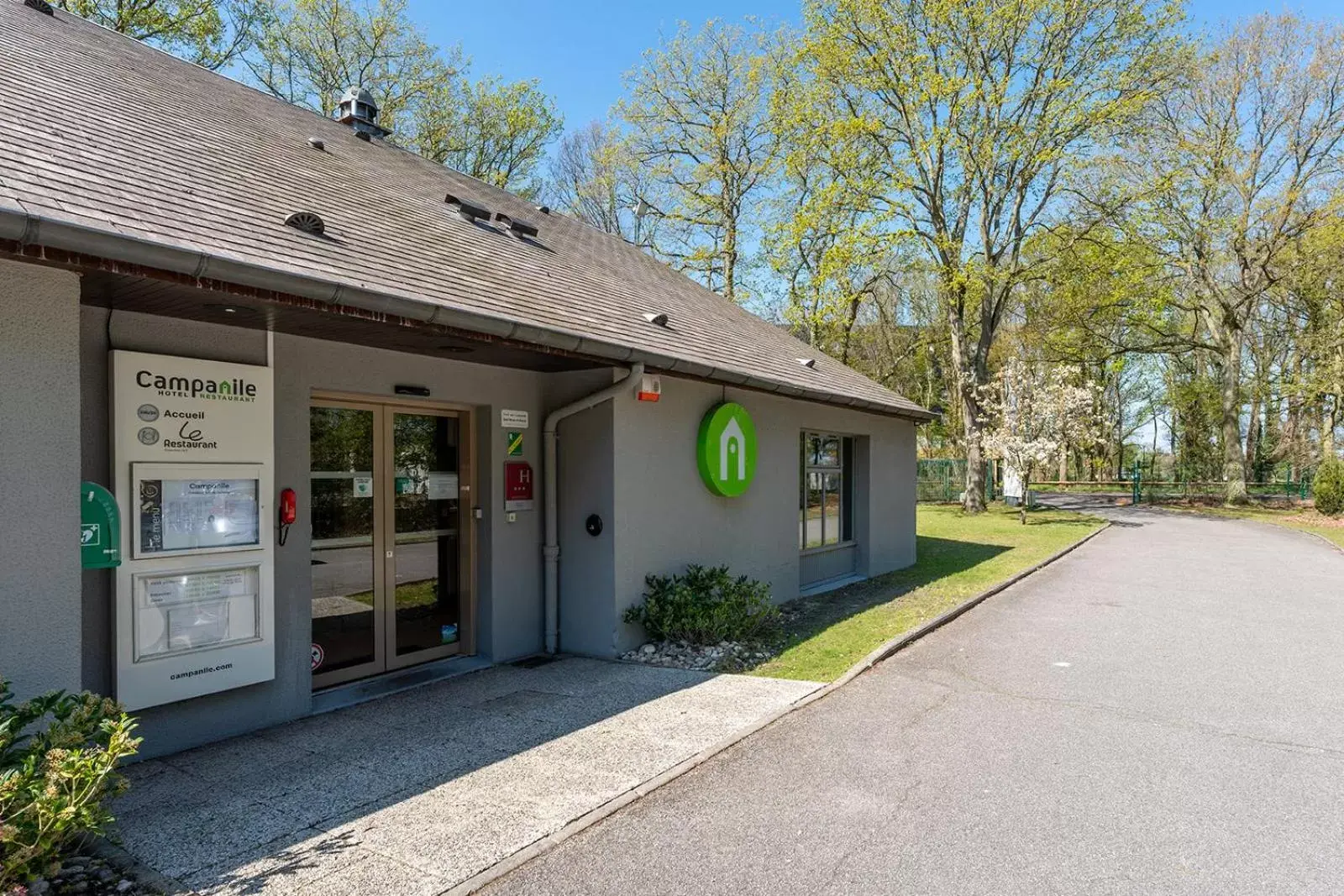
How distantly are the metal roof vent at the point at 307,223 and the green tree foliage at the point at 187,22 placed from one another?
14975 millimetres

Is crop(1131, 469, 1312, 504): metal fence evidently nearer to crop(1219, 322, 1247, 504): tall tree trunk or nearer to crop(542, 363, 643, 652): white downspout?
crop(1219, 322, 1247, 504): tall tree trunk

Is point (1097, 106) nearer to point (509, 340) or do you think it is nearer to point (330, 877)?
point (509, 340)

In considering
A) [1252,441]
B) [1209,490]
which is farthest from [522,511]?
[1252,441]

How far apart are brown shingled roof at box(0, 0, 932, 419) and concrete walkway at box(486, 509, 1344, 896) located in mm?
3324

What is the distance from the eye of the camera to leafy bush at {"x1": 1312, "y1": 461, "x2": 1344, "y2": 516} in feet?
71.2

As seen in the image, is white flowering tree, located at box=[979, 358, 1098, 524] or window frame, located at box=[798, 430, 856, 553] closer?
window frame, located at box=[798, 430, 856, 553]

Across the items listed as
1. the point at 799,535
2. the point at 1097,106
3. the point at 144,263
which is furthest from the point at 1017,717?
the point at 1097,106

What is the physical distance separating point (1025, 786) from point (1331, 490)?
24.4 meters

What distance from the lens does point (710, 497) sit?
8.31 metres

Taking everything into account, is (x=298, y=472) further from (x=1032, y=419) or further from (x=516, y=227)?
(x=1032, y=419)

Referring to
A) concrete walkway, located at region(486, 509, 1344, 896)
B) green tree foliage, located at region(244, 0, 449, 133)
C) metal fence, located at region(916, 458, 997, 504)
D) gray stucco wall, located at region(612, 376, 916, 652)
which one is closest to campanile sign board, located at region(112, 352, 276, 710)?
concrete walkway, located at region(486, 509, 1344, 896)

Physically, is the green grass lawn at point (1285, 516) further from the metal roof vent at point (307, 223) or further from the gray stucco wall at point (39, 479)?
the gray stucco wall at point (39, 479)

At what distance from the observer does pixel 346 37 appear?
21922 millimetres

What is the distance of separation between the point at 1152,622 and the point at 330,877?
8789mm
